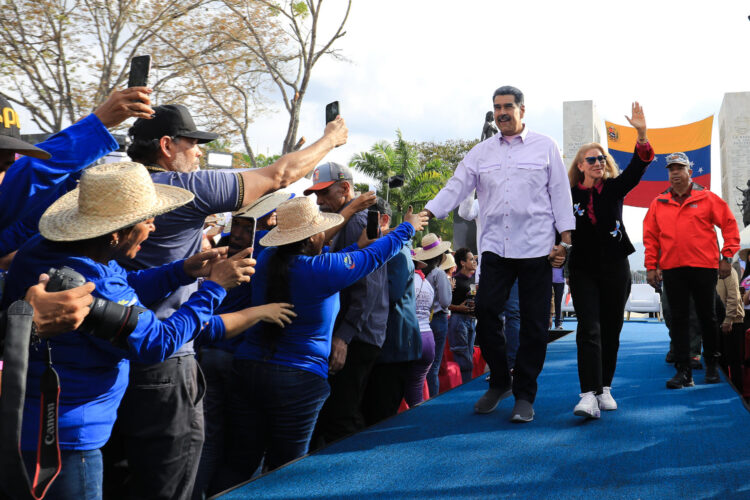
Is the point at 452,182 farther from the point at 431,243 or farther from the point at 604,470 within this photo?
the point at 431,243

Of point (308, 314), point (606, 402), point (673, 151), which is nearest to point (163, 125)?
point (308, 314)

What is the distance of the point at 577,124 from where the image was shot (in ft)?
88.7

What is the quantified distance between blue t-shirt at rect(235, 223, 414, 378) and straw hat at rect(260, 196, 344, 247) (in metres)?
0.12

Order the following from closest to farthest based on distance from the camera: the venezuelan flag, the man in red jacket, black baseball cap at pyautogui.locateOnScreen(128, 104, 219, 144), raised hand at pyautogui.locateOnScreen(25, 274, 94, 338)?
1. raised hand at pyautogui.locateOnScreen(25, 274, 94, 338)
2. black baseball cap at pyautogui.locateOnScreen(128, 104, 219, 144)
3. the man in red jacket
4. the venezuelan flag

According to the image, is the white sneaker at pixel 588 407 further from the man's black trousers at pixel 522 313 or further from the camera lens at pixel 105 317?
the camera lens at pixel 105 317

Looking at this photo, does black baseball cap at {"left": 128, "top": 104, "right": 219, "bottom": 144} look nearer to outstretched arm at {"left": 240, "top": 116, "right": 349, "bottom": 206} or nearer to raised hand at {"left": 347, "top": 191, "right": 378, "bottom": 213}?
outstretched arm at {"left": 240, "top": 116, "right": 349, "bottom": 206}

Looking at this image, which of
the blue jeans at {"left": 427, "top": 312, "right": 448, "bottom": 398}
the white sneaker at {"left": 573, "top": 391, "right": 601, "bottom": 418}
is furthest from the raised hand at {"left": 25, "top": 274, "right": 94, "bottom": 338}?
the blue jeans at {"left": 427, "top": 312, "right": 448, "bottom": 398}

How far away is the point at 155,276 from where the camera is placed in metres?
2.68

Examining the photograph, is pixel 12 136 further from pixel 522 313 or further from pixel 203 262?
pixel 522 313

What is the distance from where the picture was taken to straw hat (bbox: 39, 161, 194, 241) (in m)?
2.06

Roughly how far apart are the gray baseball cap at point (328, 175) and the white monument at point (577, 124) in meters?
23.6

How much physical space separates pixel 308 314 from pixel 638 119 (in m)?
2.64

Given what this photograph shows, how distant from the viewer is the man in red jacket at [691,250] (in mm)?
5836

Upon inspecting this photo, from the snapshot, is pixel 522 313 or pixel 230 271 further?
pixel 522 313
